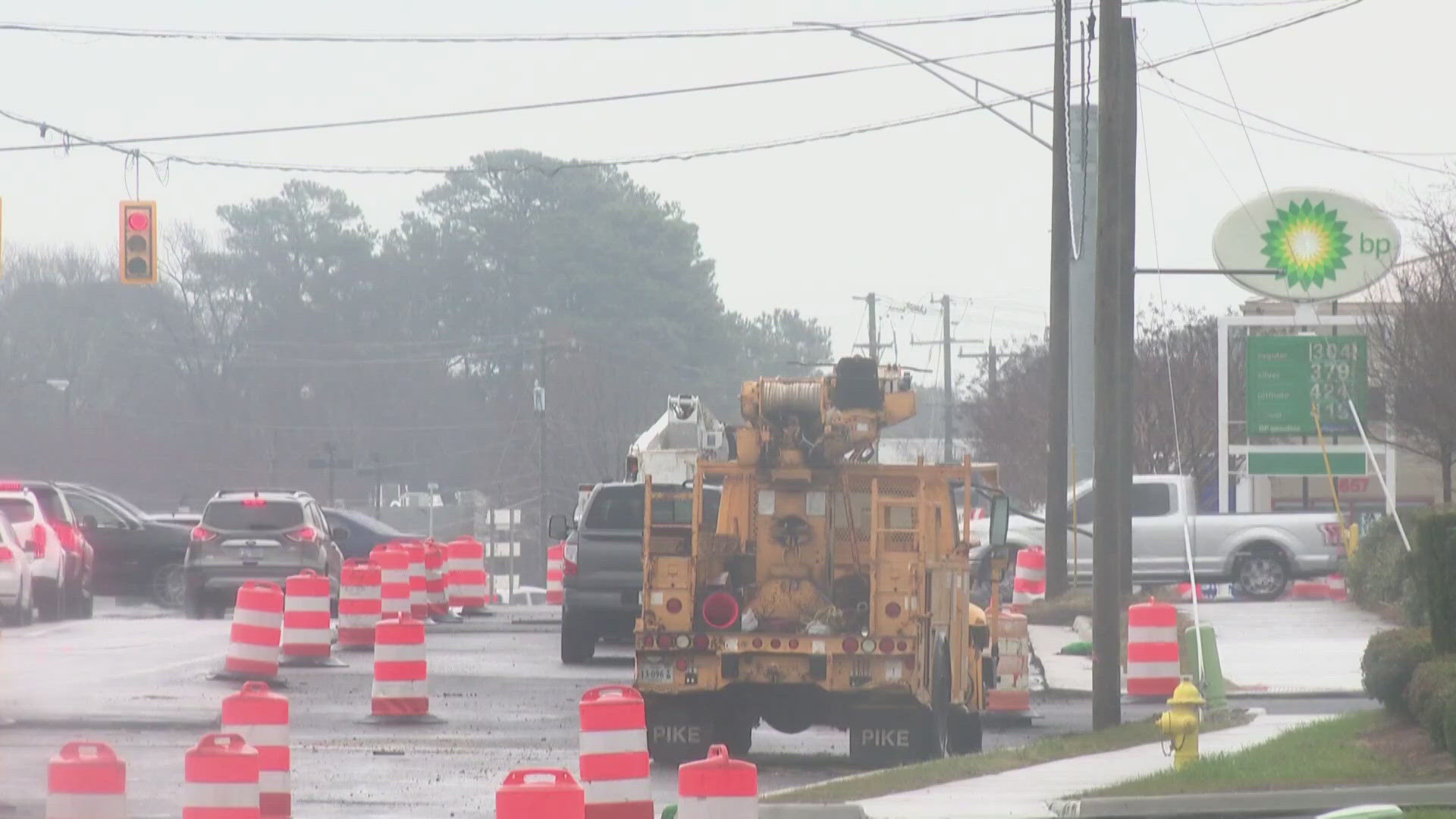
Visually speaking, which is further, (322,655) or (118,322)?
(118,322)

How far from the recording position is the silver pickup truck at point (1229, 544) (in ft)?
108

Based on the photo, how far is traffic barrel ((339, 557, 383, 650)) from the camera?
929 inches

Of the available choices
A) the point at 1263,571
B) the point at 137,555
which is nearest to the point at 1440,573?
the point at 1263,571

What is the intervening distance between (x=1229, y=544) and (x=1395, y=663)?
65.0ft

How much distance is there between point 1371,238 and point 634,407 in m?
53.7

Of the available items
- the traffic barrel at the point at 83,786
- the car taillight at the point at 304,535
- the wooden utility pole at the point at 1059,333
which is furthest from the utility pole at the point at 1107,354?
the car taillight at the point at 304,535

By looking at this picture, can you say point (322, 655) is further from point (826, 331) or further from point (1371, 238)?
point (826, 331)

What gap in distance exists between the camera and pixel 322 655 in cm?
2181

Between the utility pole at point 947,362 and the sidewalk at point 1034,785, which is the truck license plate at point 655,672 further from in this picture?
the utility pole at point 947,362

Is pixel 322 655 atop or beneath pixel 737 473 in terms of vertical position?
beneath

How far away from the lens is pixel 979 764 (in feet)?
45.5

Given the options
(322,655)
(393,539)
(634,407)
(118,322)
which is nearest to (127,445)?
(118,322)

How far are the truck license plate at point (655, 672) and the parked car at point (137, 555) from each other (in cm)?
1945

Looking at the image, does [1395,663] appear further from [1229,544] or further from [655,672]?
[1229,544]
